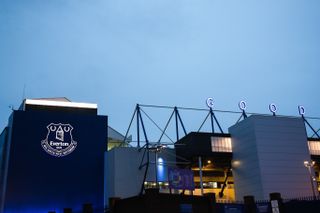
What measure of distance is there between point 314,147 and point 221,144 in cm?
1958

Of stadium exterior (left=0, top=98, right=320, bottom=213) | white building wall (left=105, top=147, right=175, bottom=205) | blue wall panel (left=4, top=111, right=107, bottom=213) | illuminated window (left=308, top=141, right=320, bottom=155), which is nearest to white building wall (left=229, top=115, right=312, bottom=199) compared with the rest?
stadium exterior (left=0, top=98, right=320, bottom=213)

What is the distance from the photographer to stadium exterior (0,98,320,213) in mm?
68750

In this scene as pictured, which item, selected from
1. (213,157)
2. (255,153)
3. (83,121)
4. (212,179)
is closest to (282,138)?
(255,153)

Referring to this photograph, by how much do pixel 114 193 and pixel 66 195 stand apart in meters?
8.57

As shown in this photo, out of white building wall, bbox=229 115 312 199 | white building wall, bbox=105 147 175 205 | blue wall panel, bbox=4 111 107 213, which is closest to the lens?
blue wall panel, bbox=4 111 107 213

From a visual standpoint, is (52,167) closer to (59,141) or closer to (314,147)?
(59,141)

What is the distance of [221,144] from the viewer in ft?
253

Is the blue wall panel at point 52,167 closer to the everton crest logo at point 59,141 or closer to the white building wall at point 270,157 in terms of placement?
the everton crest logo at point 59,141

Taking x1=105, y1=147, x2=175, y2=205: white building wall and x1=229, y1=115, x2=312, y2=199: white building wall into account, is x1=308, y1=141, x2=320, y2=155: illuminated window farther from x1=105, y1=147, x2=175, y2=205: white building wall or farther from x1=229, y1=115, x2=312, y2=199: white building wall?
x1=105, y1=147, x2=175, y2=205: white building wall

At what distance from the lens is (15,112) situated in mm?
71688

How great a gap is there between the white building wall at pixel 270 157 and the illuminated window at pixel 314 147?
5.81 m

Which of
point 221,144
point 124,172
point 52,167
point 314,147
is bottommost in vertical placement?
point 124,172

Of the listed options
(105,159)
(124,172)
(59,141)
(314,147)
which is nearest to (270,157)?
(314,147)

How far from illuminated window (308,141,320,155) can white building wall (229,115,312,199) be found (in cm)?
581
